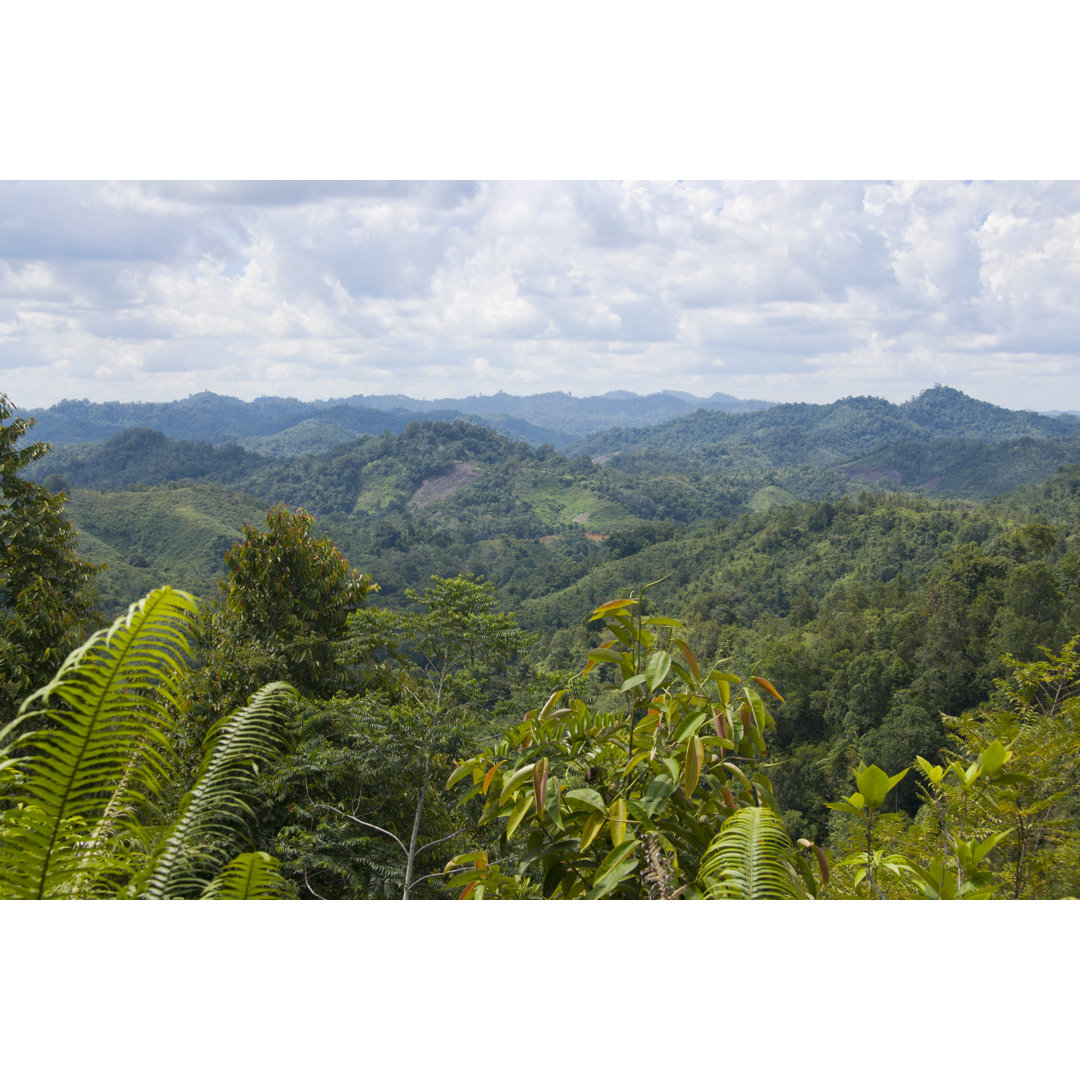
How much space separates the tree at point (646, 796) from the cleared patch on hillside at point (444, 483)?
7879cm

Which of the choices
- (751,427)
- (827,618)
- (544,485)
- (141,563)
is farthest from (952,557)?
(751,427)

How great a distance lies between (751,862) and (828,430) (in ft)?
521

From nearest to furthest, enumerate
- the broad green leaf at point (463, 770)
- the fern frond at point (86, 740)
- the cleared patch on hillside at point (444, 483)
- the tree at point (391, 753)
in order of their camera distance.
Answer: the fern frond at point (86, 740) < the broad green leaf at point (463, 770) < the tree at point (391, 753) < the cleared patch on hillside at point (444, 483)

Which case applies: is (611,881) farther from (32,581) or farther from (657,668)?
(32,581)

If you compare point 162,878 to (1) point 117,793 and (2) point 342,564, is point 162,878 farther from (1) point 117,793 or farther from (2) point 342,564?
(2) point 342,564

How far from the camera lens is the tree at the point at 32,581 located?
Answer: 4.50 metres

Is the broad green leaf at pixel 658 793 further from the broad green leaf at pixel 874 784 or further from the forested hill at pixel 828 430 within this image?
the forested hill at pixel 828 430

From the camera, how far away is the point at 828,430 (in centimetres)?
14888

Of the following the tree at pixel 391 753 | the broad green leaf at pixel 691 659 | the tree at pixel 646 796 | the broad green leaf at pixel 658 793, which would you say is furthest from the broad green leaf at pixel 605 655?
the tree at pixel 391 753

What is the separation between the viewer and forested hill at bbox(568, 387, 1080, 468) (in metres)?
134

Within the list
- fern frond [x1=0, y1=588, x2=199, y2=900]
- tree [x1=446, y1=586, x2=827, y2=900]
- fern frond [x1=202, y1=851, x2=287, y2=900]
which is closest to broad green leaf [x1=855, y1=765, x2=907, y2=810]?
tree [x1=446, y1=586, x2=827, y2=900]

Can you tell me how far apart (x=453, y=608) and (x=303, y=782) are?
53.0 inches

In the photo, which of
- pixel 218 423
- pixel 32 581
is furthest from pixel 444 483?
pixel 218 423

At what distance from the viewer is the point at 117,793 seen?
1.28 metres
